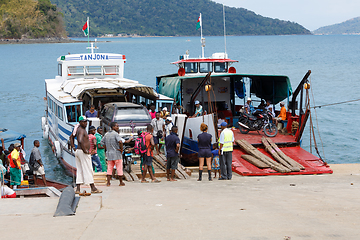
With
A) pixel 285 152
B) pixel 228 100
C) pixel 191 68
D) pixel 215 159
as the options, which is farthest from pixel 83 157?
pixel 191 68

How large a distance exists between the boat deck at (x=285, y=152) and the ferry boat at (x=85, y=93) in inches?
141

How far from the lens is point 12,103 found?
45.4m

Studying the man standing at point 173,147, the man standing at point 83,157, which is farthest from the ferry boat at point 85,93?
the man standing at point 83,157

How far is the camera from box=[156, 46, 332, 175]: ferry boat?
49.2 feet

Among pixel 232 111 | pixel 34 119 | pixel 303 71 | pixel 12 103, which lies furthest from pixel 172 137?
pixel 303 71

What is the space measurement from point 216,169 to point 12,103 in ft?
123

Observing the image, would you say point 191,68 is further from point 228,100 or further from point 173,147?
point 173,147

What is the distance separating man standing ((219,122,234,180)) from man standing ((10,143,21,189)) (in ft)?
20.1

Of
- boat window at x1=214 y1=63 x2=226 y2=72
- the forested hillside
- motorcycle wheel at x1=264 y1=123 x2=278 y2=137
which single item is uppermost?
the forested hillside

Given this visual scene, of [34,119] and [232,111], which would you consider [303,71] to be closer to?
[34,119]

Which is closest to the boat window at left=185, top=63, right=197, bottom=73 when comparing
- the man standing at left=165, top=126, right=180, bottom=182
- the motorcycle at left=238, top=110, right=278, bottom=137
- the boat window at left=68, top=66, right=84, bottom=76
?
the motorcycle at left=238, top=110, right=278, bottom=137

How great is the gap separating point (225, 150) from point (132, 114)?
4270mm

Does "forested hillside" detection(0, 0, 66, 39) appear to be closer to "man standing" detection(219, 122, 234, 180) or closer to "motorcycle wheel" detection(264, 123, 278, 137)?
"motorcycle wheel" detection(264, 123, 278, 137)

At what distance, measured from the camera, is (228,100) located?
72.7 feet
